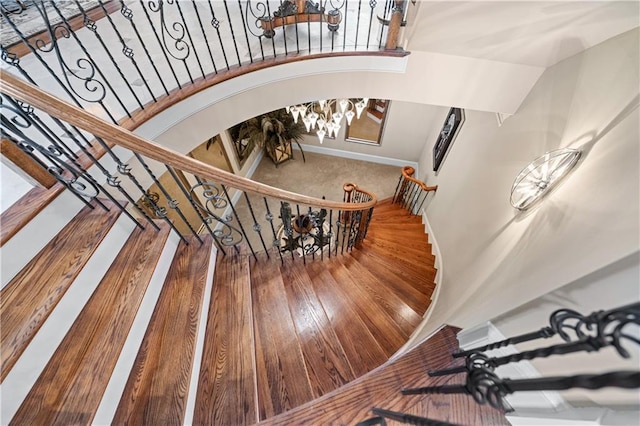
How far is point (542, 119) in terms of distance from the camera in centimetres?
198

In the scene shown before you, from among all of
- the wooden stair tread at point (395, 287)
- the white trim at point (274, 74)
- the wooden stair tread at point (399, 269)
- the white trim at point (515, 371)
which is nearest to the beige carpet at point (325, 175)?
the wooden stair tread at point (399, 269)

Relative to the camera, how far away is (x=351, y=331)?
2025 mm

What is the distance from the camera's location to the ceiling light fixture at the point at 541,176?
1483mm

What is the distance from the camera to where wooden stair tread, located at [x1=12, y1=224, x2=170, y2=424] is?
3.35 ft

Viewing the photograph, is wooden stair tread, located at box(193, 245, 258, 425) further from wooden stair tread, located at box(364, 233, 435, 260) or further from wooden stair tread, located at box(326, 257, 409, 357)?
wooden stair tread, located at box(364, 233, 435, 260)

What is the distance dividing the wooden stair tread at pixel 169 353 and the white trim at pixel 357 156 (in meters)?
4.91

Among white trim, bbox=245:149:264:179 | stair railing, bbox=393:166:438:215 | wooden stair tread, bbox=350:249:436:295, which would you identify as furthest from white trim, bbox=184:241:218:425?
white trim, bbox=245:149:264:179

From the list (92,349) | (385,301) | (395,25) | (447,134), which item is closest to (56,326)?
(92,349)

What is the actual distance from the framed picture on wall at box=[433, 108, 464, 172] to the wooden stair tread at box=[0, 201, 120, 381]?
412cm

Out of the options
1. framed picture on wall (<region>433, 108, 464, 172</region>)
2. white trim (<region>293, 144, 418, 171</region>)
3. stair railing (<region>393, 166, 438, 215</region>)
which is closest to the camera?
framed picture on wall (<region>433, 108, 464, 172</region>)

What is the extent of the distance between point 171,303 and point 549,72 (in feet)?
10.4

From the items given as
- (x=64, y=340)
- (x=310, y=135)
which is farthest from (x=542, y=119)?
(x=310, y=135)

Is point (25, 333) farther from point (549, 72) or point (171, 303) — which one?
point (549, 72)

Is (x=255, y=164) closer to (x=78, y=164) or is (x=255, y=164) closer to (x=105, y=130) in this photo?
(x=78, y=164)
